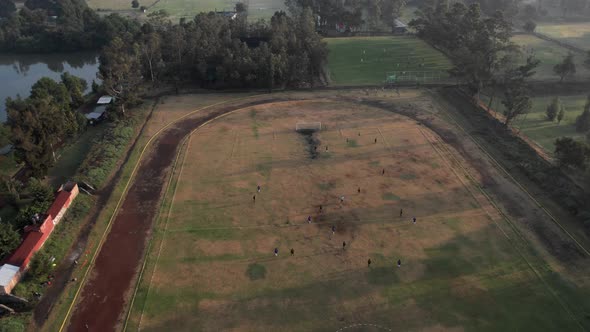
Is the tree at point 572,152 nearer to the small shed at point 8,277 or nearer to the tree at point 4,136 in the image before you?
the small shed at point 8,277

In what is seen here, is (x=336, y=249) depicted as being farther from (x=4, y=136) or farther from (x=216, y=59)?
(x=216, y=59)

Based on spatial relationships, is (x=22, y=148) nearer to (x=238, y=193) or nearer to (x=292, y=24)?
(x=238, y=193)

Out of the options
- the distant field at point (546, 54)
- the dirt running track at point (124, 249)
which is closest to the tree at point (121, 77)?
the dirt running track at point (124, 249)

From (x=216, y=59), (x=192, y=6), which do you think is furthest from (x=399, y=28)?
(x=192, y=6)

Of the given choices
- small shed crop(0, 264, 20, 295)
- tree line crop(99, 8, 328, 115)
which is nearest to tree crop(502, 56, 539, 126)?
tree line crop(99, 8, 328, 115)

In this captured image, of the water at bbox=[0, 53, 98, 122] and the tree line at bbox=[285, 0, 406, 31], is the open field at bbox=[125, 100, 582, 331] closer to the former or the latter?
the water at bbox=[0, 53, 98, 122]

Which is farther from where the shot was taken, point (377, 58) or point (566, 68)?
point (377, 58)
